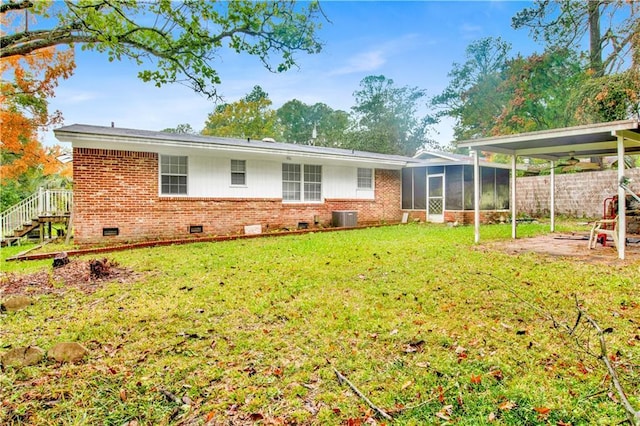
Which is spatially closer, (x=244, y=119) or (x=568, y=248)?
(x=568, y=248)

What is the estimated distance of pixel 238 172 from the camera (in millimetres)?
13281

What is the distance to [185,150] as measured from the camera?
38.5 ft

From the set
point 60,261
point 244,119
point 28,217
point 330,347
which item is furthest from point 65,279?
point 244,119

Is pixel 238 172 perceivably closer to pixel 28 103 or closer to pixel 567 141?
pixel 567 141

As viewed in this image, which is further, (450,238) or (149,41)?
(450,238)

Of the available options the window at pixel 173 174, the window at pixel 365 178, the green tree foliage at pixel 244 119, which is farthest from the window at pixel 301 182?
the green tree foliage at pixel 244 119

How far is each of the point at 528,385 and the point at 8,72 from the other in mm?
20987

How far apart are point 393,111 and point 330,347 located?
138ft

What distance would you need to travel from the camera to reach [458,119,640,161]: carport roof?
23.7 feet

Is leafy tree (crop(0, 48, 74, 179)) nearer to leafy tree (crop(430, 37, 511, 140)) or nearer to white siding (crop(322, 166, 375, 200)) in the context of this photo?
white siding (crop(322, 166, 375, 200))

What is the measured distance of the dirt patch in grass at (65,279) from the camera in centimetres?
584

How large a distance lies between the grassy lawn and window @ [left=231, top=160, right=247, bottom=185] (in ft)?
23.3

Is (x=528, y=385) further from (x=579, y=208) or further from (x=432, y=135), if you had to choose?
(x=432, y=135)

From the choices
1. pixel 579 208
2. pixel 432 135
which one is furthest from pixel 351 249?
pixel 432 135
